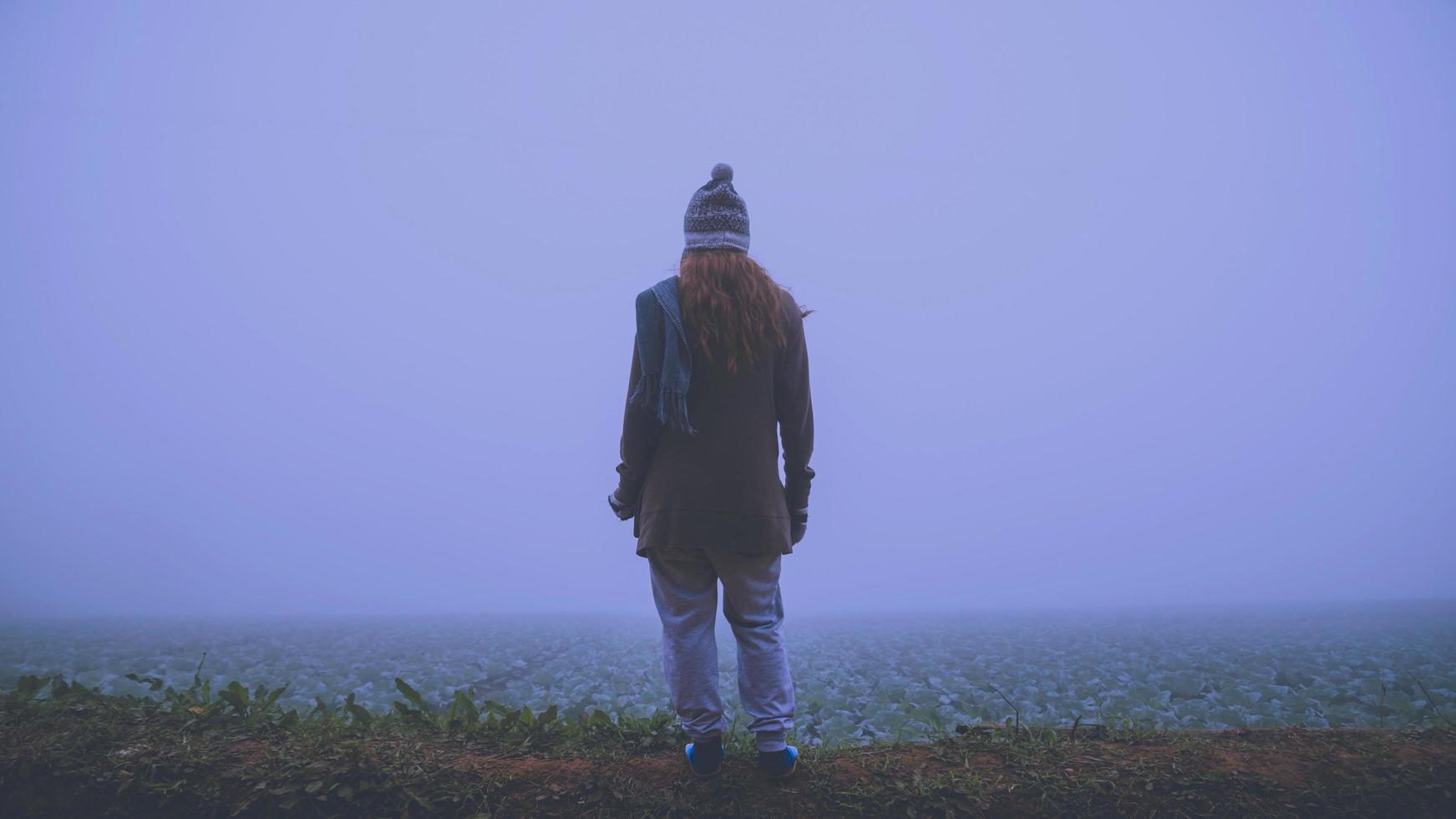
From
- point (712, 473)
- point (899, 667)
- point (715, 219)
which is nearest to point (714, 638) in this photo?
point (712, 473)

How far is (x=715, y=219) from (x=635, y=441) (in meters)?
1.07

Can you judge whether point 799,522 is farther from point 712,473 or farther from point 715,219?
point 715,219

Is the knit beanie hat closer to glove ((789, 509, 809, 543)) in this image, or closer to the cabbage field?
glove ((789, 509, 809, 543))

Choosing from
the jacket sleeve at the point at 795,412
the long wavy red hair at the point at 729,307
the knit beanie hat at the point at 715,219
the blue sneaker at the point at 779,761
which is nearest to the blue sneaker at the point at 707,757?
the blue sneaker at the point at 779,761

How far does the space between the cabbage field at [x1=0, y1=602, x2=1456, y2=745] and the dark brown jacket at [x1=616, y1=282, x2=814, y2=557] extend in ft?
5.19

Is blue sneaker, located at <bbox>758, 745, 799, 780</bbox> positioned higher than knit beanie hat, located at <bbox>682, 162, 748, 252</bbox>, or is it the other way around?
knit beanie hat, located at <bbox>682, 162, 748, 252</bbox>

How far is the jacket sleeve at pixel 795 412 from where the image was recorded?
122 inches

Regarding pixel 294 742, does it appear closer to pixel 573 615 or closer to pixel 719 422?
pixel 719 422

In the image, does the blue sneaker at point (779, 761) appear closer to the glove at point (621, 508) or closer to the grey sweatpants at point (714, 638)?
the grey sweatpants at point (714, 638)

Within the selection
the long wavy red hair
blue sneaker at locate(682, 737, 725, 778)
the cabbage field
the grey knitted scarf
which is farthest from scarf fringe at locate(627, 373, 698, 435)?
the cabbage field

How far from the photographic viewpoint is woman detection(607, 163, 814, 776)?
2.91 metres

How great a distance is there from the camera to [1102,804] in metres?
2.89

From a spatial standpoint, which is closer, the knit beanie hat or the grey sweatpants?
the grey sweatpants

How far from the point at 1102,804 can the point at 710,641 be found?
1.79m
